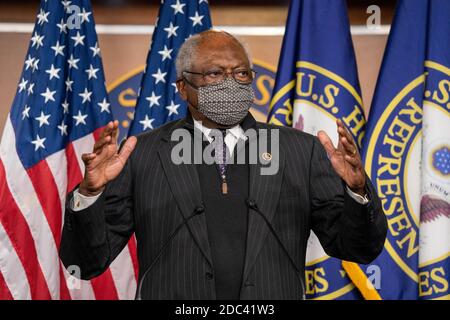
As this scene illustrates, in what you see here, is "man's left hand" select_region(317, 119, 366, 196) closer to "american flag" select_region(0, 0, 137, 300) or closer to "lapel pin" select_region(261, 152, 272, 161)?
"lapel pin" select_region(261, 152, 272, 161)

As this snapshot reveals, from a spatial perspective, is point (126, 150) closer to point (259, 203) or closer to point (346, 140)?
point (259, 203)

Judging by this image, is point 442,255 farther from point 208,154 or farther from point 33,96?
point 33,96

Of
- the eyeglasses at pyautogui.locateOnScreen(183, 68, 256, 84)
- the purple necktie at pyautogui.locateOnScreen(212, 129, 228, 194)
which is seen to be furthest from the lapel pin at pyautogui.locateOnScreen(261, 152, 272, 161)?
the eyeglasses at pyautogui.locateOnScreen(183, 68, 256, 84)

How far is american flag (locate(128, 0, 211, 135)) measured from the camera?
3916 mm

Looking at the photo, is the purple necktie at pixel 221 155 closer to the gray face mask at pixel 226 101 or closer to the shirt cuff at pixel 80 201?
the gray face mask at pixel 226 101

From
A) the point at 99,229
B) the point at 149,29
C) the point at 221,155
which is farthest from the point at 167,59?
the point at 99,229

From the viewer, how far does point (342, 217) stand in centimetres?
215

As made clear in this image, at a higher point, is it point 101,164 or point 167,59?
point 101,164

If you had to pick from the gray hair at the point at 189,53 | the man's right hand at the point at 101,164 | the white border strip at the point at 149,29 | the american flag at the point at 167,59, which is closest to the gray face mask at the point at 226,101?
the gray hair at the point at 189,53

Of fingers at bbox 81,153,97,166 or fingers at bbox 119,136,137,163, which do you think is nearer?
fingers at bbox 81,153,97,166

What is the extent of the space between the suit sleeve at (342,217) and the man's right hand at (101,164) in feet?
2.15

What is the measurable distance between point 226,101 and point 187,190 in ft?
1.04

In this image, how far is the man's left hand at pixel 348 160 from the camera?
197cm

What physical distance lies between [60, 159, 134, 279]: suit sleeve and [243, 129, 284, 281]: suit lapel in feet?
1.39
